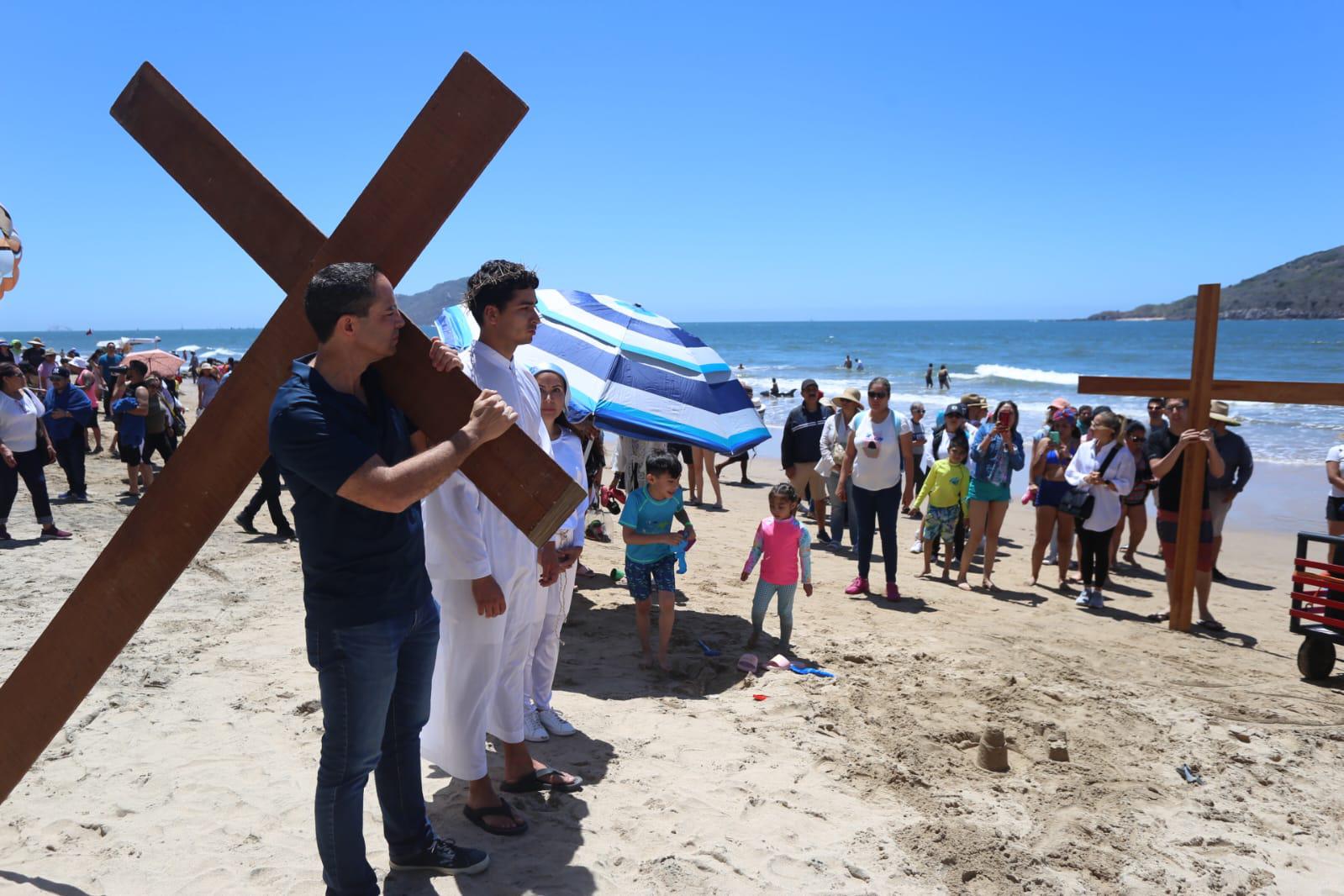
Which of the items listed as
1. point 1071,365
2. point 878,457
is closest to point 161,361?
point 878,457

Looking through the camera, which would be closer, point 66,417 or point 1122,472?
point 1122,472

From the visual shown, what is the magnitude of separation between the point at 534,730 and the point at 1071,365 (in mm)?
59137

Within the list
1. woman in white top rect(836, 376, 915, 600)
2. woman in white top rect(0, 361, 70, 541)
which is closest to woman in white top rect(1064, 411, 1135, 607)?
woman in white top rect(836, 376, 915, 600)

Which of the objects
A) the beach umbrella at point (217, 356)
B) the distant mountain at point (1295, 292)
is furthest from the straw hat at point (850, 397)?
the distant mountain at point (1295, 292)

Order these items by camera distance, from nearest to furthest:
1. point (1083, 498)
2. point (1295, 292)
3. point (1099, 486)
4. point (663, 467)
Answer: point (663, 467)
point (1099, 486)
point (1083, 498)
point (1295, 292)

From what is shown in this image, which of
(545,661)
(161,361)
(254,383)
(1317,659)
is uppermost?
(254,383)

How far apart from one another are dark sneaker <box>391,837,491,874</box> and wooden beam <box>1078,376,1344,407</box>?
5.78 m

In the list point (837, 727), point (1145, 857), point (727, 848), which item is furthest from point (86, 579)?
point (1145, 857)

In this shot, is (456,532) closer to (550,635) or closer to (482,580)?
(482,580)

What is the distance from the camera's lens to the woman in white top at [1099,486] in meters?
8.05

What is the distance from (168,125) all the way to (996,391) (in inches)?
1625

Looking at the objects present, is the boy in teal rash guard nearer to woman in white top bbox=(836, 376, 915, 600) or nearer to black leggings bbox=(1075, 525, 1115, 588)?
woman in white top bbox=(836, 376, 915, 600)

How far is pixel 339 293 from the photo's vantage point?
85.3 inches

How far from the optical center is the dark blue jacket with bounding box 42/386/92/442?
1039 cm
